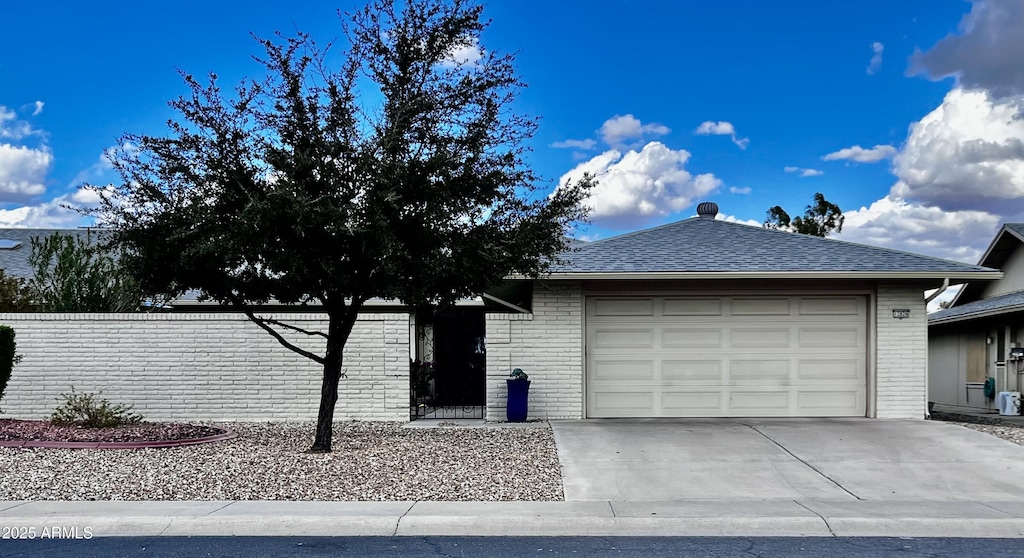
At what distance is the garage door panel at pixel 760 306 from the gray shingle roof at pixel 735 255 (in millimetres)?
708

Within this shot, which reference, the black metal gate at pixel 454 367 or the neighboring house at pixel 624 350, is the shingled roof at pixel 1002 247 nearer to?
the neighboring house at pixel 624 350

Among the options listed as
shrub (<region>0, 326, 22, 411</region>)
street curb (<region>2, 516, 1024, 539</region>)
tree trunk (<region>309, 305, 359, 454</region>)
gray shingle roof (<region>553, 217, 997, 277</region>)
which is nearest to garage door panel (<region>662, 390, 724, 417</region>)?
gray shingle roof (<region>553, 217, 997, 277</region>)

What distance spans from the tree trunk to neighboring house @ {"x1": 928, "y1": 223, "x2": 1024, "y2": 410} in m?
13.3

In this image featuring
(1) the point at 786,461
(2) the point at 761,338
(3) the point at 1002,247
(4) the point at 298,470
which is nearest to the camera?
(4) the point at 298,470

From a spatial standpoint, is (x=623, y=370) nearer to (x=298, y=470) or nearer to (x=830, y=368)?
(x=830, y=368)

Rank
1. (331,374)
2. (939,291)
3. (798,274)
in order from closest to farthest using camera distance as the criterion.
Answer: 1. (331,374)
2. (798,274)
3. (939,291)

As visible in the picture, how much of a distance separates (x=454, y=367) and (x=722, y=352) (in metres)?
5.68

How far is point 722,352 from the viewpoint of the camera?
14.4 meters

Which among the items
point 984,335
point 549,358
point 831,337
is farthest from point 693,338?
point 984,335

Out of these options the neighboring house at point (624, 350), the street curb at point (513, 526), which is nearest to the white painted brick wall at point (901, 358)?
the neighboring house at point (624, 350)

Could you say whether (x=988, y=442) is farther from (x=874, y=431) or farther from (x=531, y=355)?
(x=531, y=355)

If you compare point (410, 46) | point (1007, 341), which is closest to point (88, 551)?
point (410, 46)

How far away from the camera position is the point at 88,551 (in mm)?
6582

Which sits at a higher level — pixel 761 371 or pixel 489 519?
pixel 761 371
